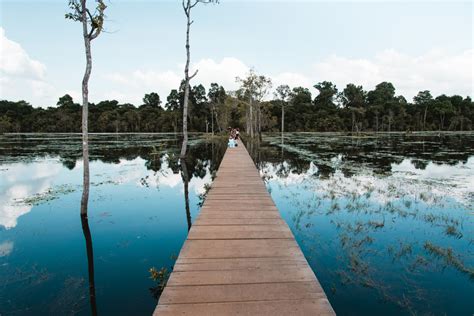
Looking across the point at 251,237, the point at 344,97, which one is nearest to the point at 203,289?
the point at 251,237

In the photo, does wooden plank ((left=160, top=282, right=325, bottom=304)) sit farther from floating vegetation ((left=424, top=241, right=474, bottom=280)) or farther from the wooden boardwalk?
floating vegetation ((left=424, top=241, right=474, bottom=280))

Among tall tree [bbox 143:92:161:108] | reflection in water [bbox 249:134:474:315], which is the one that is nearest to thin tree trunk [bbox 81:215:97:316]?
reflection in water [bbox 249:134:474:315]

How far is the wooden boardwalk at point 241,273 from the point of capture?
2826 mm

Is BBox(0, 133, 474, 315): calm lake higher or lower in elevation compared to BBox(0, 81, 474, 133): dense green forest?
lower

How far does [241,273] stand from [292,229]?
11.3 feet

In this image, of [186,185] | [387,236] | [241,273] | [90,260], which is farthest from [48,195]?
[387,236]

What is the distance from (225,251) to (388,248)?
11.6 feet

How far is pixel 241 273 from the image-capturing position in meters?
3.49

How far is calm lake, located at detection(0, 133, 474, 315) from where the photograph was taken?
13.1ft

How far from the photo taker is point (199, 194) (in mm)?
10023

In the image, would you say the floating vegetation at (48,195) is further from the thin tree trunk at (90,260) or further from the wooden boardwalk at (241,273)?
the wooden boardwalk at (241,273)

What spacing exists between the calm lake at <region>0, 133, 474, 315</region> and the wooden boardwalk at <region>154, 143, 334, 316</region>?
0.85 meters

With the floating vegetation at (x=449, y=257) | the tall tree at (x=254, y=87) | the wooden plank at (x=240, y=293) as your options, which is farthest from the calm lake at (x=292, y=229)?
the tall tree at (x=254, y=87)

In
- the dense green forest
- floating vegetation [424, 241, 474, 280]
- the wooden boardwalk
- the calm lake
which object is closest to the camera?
the wooden boardwalk
